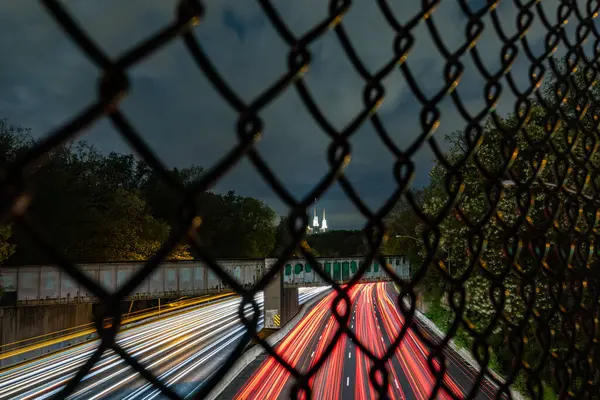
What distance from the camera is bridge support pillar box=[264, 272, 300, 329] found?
109ft

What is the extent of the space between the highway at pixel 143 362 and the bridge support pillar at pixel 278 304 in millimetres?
3164

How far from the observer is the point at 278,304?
33.6 metres

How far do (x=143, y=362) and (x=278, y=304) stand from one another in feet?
59.9

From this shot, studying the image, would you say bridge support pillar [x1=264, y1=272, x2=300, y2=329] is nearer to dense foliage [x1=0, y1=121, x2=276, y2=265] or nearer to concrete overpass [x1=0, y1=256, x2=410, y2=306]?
concrete overpass [x1=0, y1=256, x2=410, y2=306]

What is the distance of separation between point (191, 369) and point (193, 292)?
7425mm

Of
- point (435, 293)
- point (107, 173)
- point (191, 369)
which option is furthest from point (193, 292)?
point (435, 293)

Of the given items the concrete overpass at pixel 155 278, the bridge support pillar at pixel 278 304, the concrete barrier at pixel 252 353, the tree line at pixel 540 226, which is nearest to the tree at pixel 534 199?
the tree line at pixel 540 226

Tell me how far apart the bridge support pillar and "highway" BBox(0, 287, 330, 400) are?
3164 mm

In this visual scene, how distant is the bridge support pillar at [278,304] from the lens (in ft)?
109

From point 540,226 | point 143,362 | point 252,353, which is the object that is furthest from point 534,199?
point 252,353

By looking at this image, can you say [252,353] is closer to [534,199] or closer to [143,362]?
[143,362]

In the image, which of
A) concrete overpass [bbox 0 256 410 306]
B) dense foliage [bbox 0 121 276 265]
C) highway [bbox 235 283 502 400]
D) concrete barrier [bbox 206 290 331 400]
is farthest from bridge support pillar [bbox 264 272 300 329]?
dense foliage [bbox 0 121 276 265]

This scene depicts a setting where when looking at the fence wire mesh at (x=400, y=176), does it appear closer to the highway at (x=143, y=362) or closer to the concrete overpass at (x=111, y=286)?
the highway at (x=143, y=362)

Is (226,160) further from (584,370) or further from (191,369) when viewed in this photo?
(191,369)
